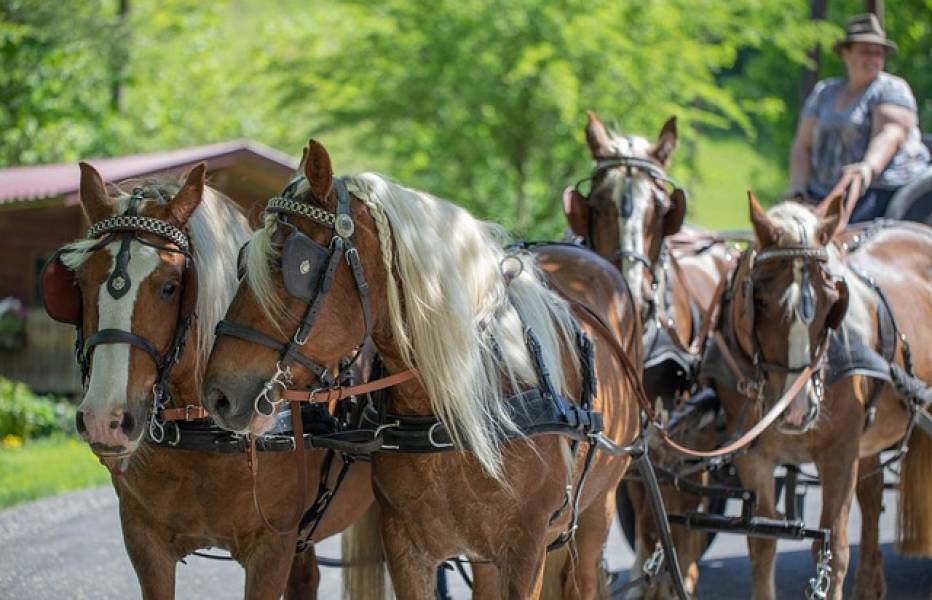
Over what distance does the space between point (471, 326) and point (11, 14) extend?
11878 mm

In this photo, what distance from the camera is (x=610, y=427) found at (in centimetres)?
428

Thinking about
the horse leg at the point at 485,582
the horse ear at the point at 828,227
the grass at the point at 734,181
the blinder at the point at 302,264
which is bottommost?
the grass at the point at 734,181

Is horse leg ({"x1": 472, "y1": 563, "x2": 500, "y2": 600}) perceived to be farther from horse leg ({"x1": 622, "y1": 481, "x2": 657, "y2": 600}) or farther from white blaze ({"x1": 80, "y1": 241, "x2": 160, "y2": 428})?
horse leg ({"x1": 622, "y1": 481, "x2": 657, "y2": 600})

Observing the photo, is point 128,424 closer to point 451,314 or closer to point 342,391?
point 342,391

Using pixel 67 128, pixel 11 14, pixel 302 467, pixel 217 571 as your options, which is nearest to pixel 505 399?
pixel 302 467

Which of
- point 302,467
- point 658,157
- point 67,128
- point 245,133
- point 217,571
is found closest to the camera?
point 302,467

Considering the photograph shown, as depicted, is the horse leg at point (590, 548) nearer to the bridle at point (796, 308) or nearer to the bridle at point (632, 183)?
the bridle at point (796, 308)

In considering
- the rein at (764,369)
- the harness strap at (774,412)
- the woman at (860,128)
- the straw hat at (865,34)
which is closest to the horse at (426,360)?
the harness strap at (774,412)

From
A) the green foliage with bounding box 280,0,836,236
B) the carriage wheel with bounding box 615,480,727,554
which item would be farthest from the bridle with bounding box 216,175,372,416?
the green foliage with bounding box 280,0,836,236

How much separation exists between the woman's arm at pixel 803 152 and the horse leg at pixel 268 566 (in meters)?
4.42

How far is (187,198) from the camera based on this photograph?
3.82m

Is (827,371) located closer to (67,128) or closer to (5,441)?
(5,441)

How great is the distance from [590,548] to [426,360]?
1546mm

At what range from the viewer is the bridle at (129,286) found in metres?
3.59
